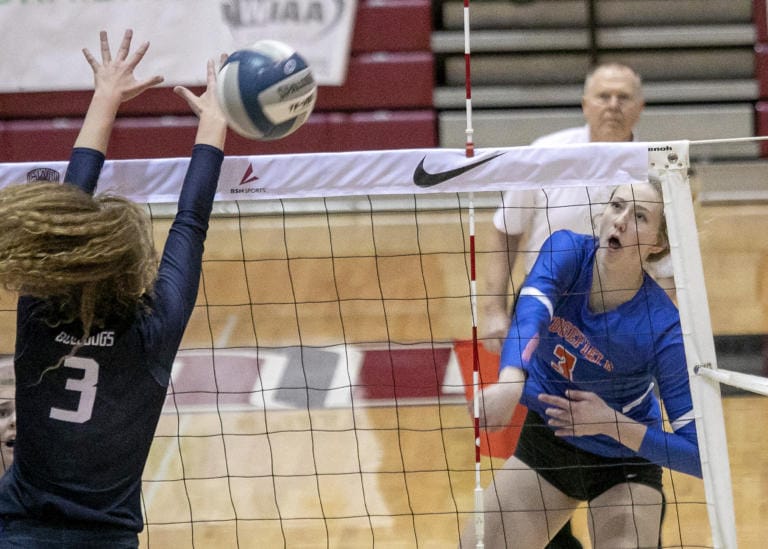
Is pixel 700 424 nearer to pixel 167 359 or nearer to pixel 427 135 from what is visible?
pixel 167 359

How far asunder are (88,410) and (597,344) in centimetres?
173

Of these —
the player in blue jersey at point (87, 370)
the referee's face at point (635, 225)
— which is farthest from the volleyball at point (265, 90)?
the referee's face at point (635, 225)

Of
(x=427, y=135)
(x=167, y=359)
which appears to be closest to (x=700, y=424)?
(x=167, y=359)

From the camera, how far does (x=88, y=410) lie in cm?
201

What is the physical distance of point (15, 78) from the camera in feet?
31.9

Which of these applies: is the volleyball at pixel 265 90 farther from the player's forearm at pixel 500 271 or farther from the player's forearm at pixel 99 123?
the player's forearm at pixel 500 271

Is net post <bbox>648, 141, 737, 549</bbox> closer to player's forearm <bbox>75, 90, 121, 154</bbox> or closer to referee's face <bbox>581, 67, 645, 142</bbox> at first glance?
referee's face <bbox>581, 67, 645, 142</bbox>

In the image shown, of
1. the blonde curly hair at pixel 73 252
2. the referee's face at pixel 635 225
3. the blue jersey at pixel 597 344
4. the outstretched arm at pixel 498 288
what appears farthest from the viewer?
the outstretched arm at pixel 498 288

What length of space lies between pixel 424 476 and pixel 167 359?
2.76 meters

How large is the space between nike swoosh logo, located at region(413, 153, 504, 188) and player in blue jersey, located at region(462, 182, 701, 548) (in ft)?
1.49

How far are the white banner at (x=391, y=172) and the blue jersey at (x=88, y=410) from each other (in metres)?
0.91

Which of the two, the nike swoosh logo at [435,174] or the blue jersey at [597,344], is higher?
the nike swoosh logo at [435,174]

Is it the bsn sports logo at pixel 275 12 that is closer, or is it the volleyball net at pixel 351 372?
the volleyball net at pixel 351 372

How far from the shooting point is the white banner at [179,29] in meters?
9.37
